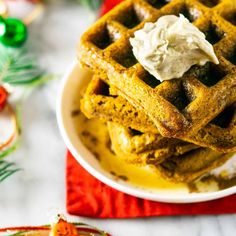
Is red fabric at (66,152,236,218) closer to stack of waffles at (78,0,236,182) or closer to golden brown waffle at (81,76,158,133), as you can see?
stack of waffles at (78,0,236,182)

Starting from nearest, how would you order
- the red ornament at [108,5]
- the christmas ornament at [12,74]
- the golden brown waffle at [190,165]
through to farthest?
the golden brown waffle at [190,165], the christmas ornament at [12,74], the red ornament at [108,5]

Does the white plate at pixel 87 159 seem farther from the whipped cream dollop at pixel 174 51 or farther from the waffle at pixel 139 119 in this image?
the whipped cream dollop at pixel 174 51

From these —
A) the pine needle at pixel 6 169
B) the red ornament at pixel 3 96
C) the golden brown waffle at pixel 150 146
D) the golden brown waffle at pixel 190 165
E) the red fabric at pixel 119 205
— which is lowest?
the red fabric at pixel 119 205

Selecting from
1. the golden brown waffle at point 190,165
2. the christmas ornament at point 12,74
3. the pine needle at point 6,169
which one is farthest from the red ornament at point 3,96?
the golden brown waffle at point 190,165

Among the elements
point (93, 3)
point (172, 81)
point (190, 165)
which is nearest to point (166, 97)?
point (172, 81)

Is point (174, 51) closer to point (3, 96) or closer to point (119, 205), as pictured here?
point (119, 205)

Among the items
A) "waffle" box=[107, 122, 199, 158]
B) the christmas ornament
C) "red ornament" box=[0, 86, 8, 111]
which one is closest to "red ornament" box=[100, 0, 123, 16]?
the christmas ornament
